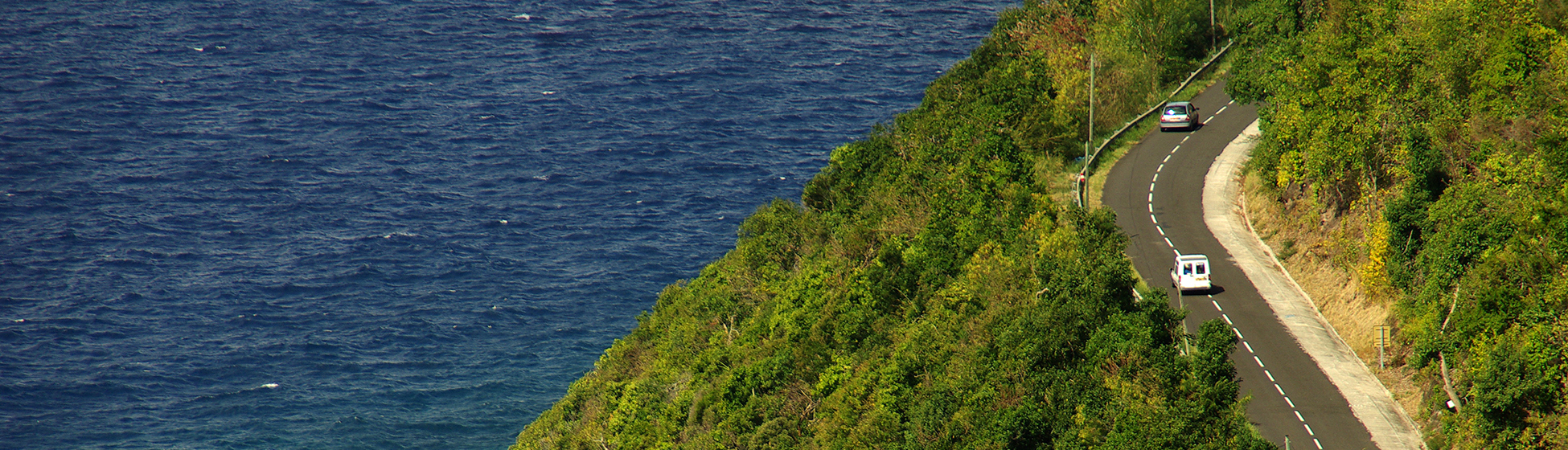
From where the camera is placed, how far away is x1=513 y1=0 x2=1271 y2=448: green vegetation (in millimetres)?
46344

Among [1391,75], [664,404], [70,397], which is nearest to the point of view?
[1391,75]

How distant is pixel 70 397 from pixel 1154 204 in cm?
7709

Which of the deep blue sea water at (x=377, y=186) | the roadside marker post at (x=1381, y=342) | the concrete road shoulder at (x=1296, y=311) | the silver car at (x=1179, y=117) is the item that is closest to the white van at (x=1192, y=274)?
the concrete road shoulder at (x=1296, y=311)

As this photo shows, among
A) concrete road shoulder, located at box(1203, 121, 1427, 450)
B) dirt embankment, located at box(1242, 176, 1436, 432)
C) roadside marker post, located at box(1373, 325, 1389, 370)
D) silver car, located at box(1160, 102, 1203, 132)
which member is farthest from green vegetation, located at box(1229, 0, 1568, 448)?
silver car, located at box(1160, 102, 1203, 132)

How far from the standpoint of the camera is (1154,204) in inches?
2808

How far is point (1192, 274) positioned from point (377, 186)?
87.1 m

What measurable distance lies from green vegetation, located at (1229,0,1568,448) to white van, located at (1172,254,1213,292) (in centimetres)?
636

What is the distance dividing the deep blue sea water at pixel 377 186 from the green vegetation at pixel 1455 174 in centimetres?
5668

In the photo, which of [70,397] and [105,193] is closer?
[70,397]

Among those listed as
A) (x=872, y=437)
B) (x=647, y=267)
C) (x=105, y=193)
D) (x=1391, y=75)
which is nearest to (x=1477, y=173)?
(x=1391, y=75)

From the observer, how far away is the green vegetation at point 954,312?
46.3 metres

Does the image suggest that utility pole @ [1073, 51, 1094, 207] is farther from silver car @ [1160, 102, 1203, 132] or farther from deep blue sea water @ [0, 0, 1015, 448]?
deep blue sea water @ [0, 0, 1015, 448]

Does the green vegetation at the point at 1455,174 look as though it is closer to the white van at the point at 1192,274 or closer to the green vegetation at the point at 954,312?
the white van at the point at 1192,274

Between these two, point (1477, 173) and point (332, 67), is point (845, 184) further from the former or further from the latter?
point (332, 67)
